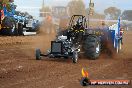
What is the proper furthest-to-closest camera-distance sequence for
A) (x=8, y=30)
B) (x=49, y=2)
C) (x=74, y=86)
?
(x=49, y=2) → (x=8, y=30) → (x=74, y=86)

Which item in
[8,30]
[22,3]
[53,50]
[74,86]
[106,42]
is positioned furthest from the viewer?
[22,3]

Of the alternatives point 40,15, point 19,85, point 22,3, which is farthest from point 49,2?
point 19,85

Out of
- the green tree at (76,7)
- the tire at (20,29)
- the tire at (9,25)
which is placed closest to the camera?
the tire at (9,25)

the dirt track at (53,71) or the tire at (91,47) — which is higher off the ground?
the tire at (91,47)

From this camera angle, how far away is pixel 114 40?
1716 centimetres

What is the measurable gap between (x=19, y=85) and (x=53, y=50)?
5113 millimetres

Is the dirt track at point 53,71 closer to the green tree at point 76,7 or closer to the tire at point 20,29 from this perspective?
the tire at point 20,29

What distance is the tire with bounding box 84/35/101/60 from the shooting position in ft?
50.9

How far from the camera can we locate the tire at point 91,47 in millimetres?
15508

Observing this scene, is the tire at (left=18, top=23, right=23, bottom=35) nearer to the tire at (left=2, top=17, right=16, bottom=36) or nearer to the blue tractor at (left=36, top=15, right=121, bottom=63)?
the tire at (left=2, top=17, right=16, bottom=36)

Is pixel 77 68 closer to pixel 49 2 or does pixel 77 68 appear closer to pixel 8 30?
pixel 8 30

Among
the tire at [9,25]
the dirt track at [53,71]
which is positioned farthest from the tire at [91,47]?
the tire at [9,25]

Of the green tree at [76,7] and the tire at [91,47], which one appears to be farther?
the green tree at [76,7]

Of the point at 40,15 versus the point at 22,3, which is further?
the point at 22,3
